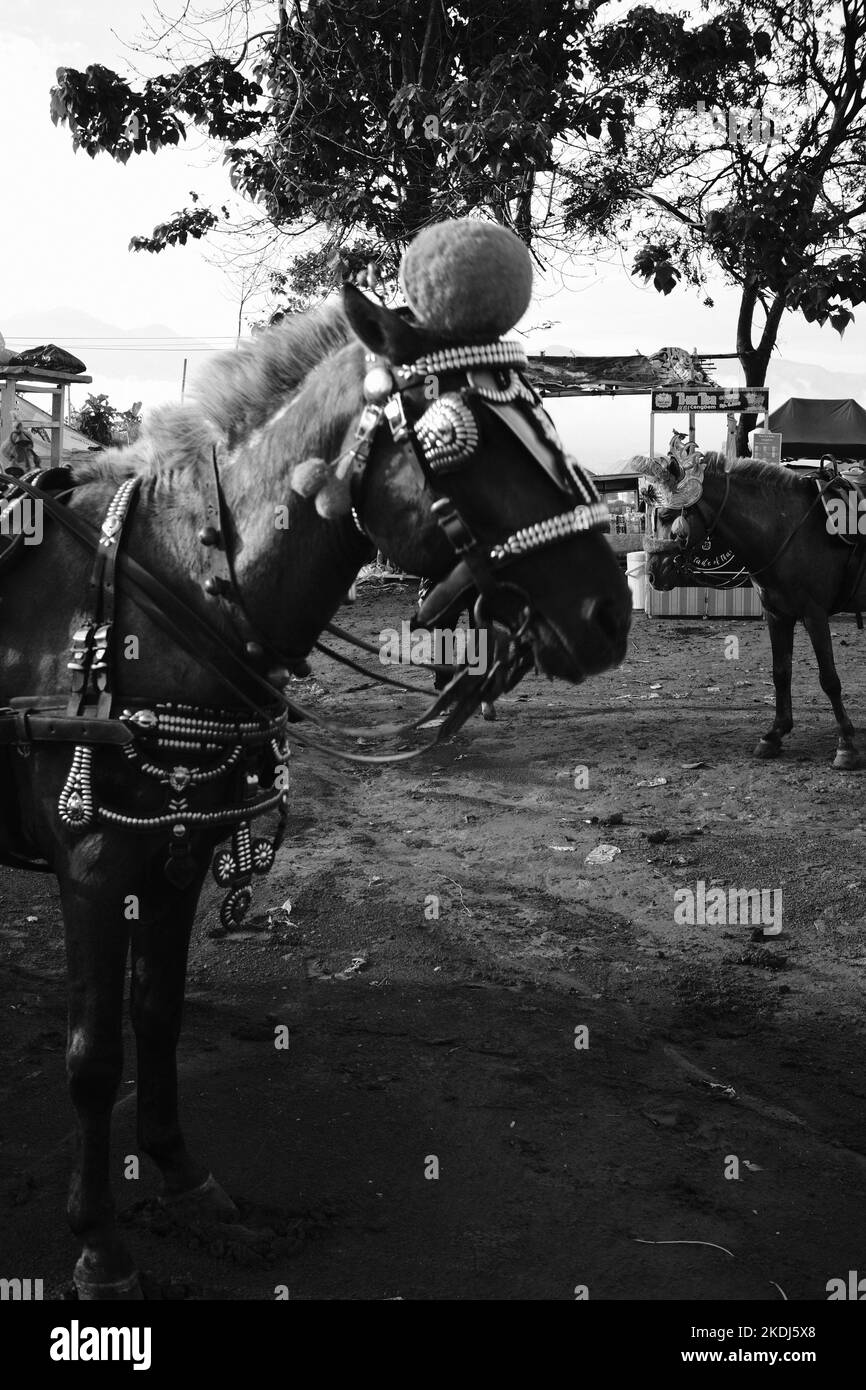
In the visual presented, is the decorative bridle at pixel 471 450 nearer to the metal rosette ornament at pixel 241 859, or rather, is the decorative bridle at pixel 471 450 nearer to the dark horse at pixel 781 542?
the metal rosette ornament at pixel 241 859

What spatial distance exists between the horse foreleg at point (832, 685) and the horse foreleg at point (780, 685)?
0.66ft

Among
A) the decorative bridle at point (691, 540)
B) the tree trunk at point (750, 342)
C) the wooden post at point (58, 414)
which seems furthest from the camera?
the tree trunk at point (750, 342)

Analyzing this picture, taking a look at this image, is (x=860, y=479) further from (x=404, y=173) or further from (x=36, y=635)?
(x=36, y=635)

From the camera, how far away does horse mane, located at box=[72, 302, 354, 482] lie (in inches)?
94.3

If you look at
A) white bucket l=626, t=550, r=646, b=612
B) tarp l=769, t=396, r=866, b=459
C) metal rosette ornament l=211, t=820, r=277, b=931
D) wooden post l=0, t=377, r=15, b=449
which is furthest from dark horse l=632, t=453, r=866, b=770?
tarp l=769, t=396, r=866, b=459

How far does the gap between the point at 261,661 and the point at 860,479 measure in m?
8.61

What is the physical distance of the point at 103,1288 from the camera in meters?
2.52

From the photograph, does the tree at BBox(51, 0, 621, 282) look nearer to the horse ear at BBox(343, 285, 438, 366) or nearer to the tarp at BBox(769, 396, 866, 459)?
the horse ear at BBox(343, 285, 438, 366)

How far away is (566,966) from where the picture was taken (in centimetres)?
473

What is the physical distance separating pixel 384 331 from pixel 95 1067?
5.81 feet

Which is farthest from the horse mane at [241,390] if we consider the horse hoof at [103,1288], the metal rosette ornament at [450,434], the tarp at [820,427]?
the tarp at [820,427]

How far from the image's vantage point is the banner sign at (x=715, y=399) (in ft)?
53.1

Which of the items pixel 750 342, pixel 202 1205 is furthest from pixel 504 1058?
pixel 750 342
